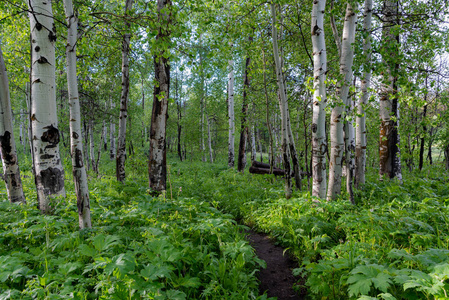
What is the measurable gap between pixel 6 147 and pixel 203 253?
177 inches

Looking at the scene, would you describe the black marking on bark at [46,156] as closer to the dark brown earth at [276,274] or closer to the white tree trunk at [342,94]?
the dark brown earth at [276,274]

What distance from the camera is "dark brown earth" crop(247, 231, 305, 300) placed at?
10.9 feet

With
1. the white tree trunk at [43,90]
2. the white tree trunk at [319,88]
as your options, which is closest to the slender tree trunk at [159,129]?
the white tree trunk at [43,90]

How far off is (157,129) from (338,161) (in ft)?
15.4

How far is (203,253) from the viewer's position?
3428 millimetres

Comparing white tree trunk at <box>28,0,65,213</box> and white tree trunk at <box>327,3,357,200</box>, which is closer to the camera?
white tree trunk at <box>28,0,65,213</box>

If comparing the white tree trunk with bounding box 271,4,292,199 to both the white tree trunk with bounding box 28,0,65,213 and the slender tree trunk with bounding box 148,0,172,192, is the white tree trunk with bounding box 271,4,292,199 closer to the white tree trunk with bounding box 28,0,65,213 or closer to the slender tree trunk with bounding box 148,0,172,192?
the slender tree trunk with bounding box 148,0,172,192

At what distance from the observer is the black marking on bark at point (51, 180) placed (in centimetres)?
408

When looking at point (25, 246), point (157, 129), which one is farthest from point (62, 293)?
point (157, 129)

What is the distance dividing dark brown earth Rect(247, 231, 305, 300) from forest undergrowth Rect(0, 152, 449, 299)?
6.5 inches

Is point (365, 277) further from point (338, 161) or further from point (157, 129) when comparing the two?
point (157, 129)

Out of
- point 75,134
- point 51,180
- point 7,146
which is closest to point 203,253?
point 75,134

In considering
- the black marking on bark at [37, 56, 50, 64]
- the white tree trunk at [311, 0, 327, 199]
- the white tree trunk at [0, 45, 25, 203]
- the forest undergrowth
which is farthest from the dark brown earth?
the white tree trunk at [0, 45, 25, 203]

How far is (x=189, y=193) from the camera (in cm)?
843
